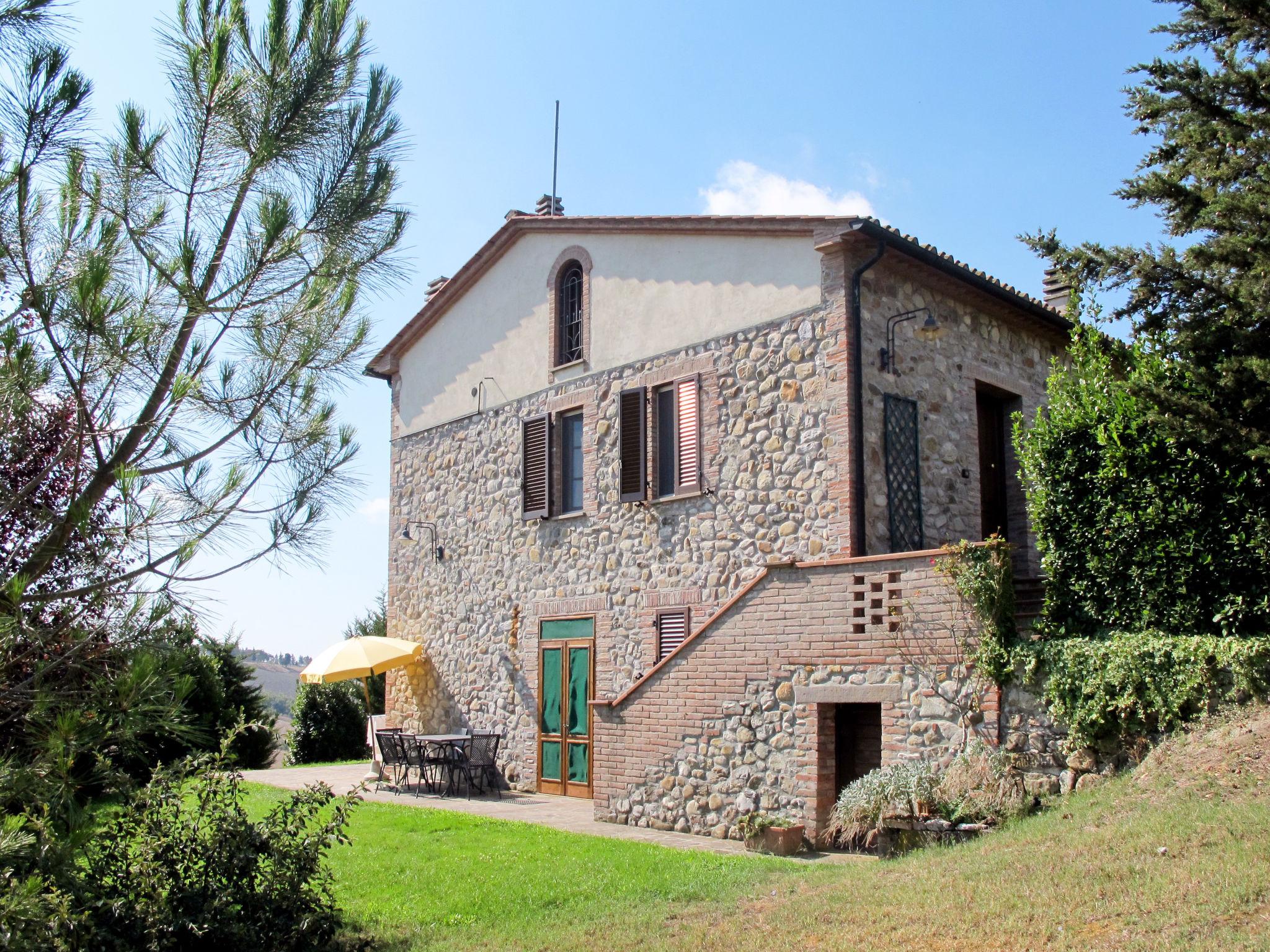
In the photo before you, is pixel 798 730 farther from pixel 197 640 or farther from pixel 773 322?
pixel 197 640

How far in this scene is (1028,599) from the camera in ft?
32.2

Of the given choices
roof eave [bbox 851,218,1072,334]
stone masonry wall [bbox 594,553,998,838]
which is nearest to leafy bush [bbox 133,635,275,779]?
stone masonry wall [bbox 594,553,998,838]

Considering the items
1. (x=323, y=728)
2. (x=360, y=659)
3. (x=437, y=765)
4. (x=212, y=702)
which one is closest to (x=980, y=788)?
(x=437, y=765)

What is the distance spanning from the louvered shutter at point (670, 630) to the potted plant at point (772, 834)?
325 centimetres

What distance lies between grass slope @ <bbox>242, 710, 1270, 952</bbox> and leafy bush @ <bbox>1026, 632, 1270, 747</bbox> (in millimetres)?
249

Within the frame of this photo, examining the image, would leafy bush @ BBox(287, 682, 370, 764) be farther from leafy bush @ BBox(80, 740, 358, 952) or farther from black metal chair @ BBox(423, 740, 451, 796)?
leafy bush @ BBox(80, 740, 358, 952)

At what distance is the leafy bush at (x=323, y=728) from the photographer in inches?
798

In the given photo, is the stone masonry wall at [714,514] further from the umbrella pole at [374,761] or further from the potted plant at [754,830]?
the umbrella pole at [374,761]

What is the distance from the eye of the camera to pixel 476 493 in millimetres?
16625

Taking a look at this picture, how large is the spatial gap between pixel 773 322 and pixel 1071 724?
5.71 metres

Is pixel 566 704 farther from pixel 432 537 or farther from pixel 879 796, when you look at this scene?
pixel 879 796

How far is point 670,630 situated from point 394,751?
406cm

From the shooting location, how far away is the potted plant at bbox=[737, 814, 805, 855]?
9430mm

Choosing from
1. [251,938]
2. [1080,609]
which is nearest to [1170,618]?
[1080,609]
